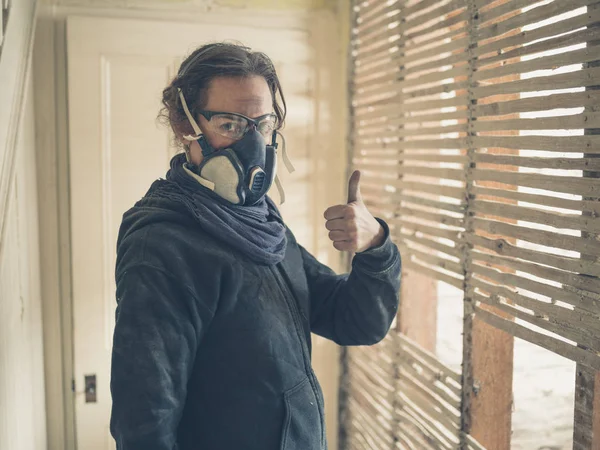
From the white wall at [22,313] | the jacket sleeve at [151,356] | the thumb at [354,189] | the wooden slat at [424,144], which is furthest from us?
the wooden slat at [424,144]

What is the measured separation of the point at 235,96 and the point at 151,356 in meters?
0.58

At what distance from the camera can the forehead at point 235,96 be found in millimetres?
1270

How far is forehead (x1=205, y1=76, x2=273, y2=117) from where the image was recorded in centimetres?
127

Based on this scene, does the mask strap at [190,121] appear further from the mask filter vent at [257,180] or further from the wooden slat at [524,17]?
the wooden slat at [524,17]

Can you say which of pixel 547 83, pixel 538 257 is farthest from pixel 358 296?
pixel 547 83

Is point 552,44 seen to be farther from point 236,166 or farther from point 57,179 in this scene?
point 57,179

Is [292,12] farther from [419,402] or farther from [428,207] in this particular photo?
[419,402]

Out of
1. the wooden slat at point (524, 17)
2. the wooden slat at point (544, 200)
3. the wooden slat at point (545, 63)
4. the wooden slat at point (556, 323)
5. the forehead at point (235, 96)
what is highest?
the wooden slat at point (524, 17)

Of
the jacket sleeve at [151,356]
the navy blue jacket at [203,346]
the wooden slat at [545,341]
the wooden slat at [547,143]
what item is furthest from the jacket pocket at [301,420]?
the wooden slat at [547,143]

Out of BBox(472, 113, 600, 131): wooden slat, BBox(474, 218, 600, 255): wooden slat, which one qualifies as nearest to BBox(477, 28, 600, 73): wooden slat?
BBox(472, 113, 600, 131): wooden slat

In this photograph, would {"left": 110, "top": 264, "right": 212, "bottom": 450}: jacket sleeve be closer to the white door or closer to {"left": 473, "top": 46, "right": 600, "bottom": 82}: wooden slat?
{"left": 473, "top": 46, "right": 600, "bottom": 82}: wooden slat

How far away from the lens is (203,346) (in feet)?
3.86

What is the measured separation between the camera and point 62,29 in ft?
6.90

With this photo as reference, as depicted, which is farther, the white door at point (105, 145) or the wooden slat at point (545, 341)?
the white door at point (105, 145)
